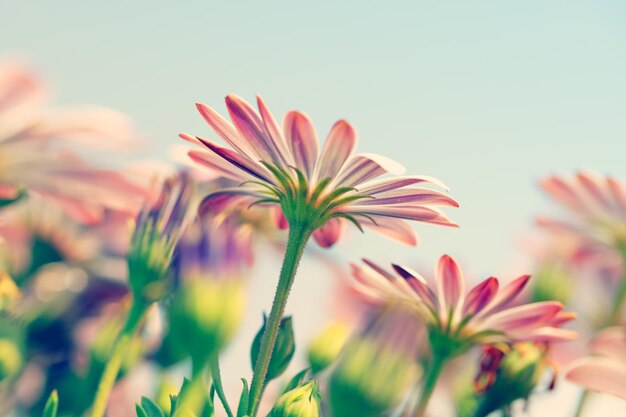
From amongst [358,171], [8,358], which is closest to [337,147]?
[358,171]

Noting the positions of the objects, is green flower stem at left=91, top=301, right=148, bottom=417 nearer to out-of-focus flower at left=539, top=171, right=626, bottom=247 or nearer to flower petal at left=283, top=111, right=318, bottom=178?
flower petal at left=283, top=111, right=318, bottom=178

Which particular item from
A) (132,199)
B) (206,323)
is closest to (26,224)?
(132,199)

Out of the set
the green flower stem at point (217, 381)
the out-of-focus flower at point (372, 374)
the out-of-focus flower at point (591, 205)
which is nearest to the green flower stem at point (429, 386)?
the out-of-focus flower at point (372, 374)

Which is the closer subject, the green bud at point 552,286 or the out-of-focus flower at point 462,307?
the out-of-focus flower at point 462,307

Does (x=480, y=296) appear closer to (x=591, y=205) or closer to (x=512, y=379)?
(x=512, y=379)

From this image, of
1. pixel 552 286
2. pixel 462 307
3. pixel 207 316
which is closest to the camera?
pixel 207 316

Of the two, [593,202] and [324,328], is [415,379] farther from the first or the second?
[593,202]

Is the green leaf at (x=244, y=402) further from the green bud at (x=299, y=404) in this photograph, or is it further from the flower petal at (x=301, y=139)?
the flower petal at (x=301, y=139)
